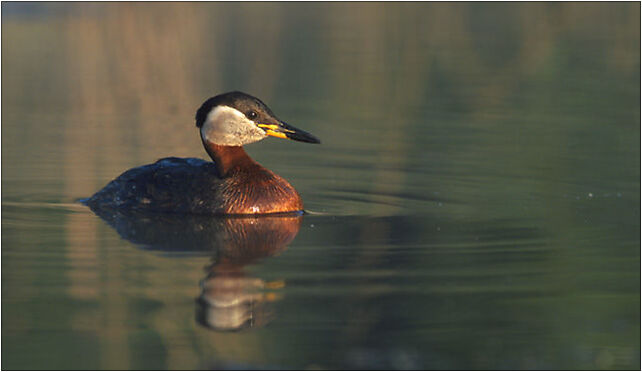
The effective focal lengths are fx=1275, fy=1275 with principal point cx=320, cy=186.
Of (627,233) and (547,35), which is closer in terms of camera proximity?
(627,233)

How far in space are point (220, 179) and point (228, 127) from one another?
46 cm

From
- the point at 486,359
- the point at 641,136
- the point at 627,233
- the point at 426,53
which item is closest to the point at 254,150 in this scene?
the point at 641,136

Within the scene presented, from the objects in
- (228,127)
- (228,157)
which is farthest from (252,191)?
(228,127)

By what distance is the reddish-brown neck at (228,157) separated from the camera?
10070 mm

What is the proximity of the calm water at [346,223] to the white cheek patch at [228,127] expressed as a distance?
75 centimetres

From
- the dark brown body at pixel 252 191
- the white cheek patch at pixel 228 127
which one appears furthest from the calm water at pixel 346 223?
the white cheek patch at pixel 228 127

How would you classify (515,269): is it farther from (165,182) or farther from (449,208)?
(165,182)

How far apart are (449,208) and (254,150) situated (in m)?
3.62

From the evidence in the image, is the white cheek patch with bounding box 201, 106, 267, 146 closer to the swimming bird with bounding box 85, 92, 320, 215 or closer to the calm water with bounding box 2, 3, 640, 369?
the swimming bird with bounding box 85, 92, 320, 215

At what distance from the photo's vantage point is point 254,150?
13.0 metres

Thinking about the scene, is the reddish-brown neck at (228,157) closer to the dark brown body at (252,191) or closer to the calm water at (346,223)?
the dark brown body at (252,191)

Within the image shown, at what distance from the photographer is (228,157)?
10.1 meters

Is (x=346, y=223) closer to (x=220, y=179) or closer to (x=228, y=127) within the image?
(x=220, y=179)

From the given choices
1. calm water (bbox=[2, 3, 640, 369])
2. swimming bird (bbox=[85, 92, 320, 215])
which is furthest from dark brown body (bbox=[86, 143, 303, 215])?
calm water (bbox=[2, 3, 640, 369])
